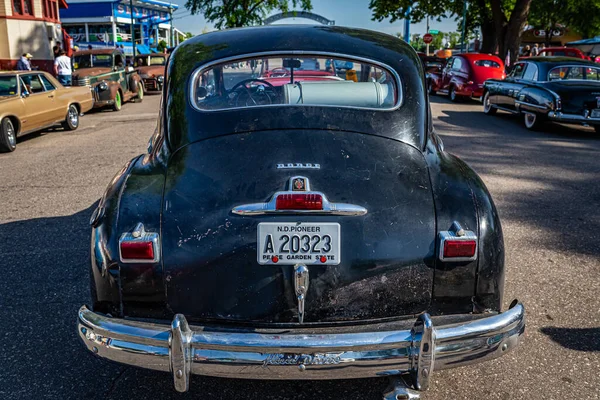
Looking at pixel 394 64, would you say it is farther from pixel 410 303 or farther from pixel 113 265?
pixel 113 265

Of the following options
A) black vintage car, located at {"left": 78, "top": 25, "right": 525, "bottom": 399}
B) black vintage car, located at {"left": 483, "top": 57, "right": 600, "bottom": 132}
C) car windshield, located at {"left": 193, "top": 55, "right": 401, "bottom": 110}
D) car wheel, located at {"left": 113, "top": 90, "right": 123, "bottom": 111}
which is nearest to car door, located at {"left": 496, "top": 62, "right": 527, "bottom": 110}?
black vintage car, located at {"left": 483, "top": 57, "right": 600, "bottom": 132}

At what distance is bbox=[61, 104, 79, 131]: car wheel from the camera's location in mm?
12250

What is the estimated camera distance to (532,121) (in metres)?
12.1

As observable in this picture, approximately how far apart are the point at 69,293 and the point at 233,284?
199 centimetres

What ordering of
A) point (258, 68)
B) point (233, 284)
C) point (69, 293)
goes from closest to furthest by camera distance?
point (233, 284) < point (258, 68) < point (69, 293)

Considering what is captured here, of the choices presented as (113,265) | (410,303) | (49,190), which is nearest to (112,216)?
(113,265)

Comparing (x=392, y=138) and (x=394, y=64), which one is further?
(x=394, y=64)

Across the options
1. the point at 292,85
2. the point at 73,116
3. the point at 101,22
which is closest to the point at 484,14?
the point at 73,116

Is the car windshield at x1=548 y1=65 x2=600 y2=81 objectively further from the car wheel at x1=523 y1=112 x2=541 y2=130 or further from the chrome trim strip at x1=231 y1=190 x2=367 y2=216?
the chrome trim strip at x1=231 y1=190 x2=367 y2=216

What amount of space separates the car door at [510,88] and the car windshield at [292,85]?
986 centimetres

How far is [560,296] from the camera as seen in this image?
4012 mm

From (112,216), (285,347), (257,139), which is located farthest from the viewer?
(257,139)

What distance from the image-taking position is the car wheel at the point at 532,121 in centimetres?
1181

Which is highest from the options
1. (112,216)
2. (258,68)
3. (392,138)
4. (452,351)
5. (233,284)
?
(258,68)
